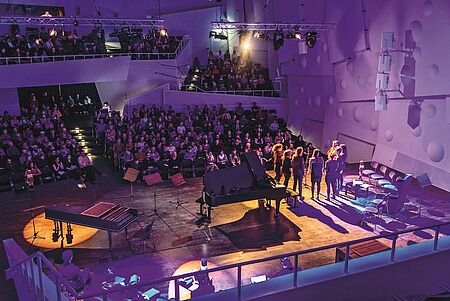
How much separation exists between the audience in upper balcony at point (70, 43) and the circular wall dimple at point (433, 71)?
1127 centimetres

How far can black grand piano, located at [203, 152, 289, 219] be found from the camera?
9055mm

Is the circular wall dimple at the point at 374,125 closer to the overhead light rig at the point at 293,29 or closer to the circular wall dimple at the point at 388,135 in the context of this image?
the circular wall dimple at the point at 388,135

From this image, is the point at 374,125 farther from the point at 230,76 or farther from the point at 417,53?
the point at 230,76

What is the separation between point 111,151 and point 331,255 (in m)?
8.65

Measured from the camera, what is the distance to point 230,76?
1980cm

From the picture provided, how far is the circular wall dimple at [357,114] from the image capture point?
1463 centimetres

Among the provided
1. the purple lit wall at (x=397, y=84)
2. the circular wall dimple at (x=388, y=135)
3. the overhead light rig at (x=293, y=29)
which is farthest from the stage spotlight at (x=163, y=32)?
the circular wall dimple at (x=388, y=135)

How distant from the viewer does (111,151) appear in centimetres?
1426

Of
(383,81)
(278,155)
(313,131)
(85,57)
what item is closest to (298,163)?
(278,155)

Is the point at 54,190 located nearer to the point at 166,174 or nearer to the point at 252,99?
the point at 166,174

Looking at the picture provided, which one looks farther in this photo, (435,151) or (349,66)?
(349,66)

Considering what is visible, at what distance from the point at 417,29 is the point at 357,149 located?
4523 millimetres

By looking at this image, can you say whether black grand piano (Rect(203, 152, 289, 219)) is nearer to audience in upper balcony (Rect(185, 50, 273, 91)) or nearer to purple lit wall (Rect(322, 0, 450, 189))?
purple lit wall (Rect(322, 0, 450, 189))

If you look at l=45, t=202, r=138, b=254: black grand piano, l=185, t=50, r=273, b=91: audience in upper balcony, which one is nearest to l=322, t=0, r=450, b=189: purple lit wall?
l=185, t=50, r=273, b=91: audience in upper balcony
